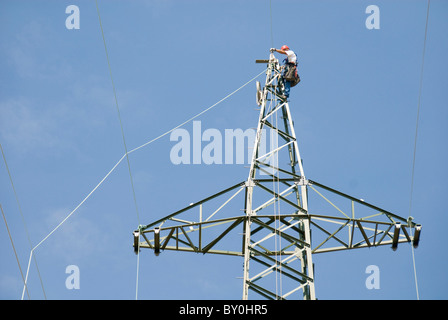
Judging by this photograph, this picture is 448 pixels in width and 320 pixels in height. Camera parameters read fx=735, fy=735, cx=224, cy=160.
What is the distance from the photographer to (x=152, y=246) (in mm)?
21969

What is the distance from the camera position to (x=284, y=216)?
21.2 m

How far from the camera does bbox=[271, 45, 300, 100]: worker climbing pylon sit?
84.1 ft

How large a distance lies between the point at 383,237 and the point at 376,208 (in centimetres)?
94

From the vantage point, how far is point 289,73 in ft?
84.1

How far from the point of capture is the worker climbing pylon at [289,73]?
25.6 meters
